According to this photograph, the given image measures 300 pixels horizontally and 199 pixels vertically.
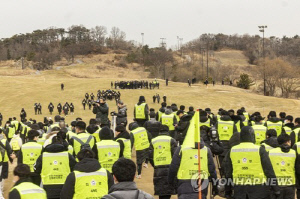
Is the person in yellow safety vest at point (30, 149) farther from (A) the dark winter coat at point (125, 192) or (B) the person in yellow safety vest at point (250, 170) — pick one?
(A) the dark winter coat at point (125, 192)

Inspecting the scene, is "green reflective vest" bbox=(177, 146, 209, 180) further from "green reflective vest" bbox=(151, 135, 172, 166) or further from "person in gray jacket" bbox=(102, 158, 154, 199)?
"person in gray jacket" bbox=(102, 158, 154, 199)

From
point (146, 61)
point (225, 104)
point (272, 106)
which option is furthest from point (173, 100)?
point (146, 61)

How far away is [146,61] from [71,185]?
409ft

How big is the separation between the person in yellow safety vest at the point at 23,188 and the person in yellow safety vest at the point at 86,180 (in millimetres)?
574

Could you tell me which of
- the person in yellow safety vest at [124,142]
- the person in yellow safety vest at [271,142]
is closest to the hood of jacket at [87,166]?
the person in yellow safety vest at [124,142]

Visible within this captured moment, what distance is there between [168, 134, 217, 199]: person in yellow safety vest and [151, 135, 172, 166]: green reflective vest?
210 centimetres

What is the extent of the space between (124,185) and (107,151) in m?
3.86

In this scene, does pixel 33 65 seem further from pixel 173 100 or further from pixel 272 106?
pixel 272 106

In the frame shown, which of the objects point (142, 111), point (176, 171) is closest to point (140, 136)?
point (142, 111)

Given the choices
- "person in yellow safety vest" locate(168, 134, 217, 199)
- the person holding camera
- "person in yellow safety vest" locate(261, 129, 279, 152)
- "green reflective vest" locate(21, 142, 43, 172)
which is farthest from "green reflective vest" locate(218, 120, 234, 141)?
"green reflective vest" locate(21, 142, 43, 172)

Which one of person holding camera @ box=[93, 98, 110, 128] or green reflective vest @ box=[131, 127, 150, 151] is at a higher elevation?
person holding camera @ box=[93, 98, 110, 128]

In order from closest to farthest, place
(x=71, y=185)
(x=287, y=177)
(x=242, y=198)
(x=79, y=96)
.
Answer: (x=71, y=185)
(x=242, y=198)
(x=287, y=177)
(x=79, y=96)

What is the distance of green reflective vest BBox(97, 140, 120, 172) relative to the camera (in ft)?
27.0

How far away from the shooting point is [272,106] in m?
50.6
